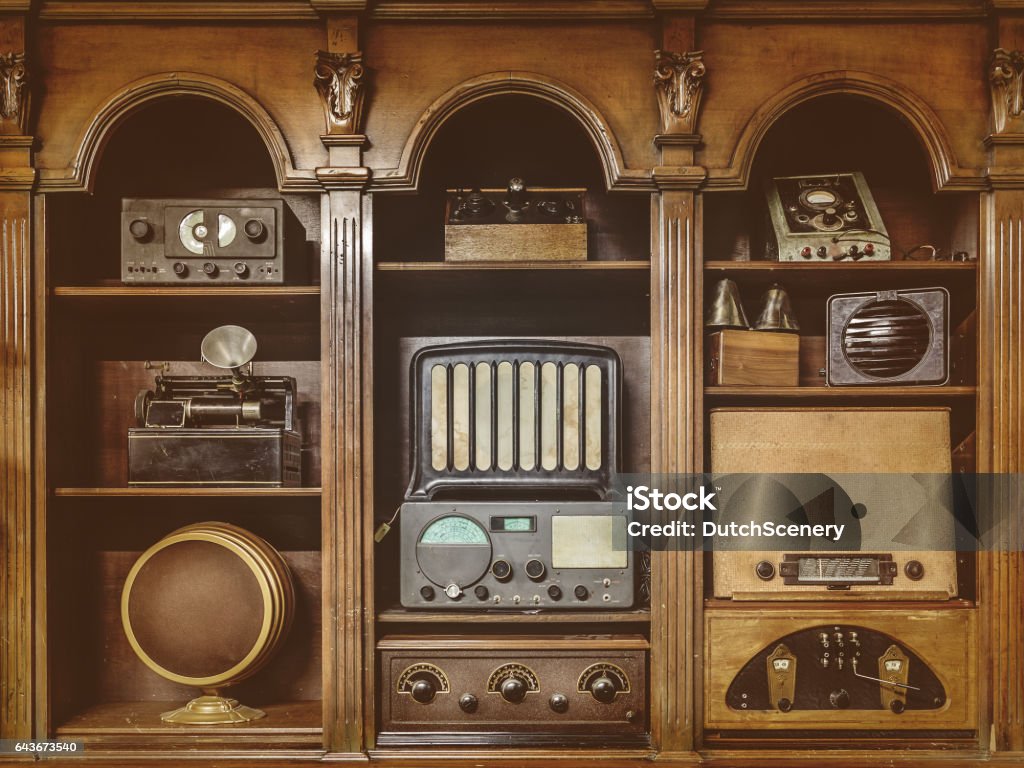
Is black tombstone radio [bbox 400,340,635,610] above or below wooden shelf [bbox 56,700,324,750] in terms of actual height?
above

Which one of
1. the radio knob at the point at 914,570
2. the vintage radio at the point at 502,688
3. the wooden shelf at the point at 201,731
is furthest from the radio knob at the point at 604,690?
the radio knob at the point at 914,570

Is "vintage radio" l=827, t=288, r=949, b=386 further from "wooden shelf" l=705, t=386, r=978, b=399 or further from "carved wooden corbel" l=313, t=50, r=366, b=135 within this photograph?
"carved wooden corbel" l=313, t=50, r=366, b=135

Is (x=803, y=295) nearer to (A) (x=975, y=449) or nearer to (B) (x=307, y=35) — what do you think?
(A) (x=975, y=449)

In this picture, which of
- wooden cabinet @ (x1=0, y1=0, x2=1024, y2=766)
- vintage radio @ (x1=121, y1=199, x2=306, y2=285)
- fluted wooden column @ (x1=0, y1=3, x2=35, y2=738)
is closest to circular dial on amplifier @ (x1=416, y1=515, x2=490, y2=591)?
wooden cabinet @ (x1=0, y1=0, x2=1024, y2=766)

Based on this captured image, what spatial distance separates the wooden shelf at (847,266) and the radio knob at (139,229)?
164cm

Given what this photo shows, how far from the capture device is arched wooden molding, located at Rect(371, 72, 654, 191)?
8.12 feet

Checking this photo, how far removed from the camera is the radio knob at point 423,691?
8.06 ft

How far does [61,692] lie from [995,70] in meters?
3.25

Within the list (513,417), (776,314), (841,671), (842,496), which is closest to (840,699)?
(841,671)

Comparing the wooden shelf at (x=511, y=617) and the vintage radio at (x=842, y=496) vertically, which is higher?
the vintage radio at (x=842, y=496)

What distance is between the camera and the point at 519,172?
119 inches

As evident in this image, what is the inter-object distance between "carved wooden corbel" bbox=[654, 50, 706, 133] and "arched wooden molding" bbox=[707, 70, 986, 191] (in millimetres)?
156

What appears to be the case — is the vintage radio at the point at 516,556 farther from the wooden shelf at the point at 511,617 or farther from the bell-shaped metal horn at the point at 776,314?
the bell-shaped metal horn at the point at 776,314

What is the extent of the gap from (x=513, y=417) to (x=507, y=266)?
18.0 inches
